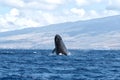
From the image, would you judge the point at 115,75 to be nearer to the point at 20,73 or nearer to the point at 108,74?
the point at 108,74

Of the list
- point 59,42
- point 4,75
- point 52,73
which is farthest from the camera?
point 59,42

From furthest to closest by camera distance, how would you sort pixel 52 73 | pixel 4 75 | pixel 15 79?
1. pixel 52 73
2. pixel 4 75
3. pixel 15 79

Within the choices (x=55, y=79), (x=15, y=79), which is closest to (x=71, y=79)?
(x=55, y=79)

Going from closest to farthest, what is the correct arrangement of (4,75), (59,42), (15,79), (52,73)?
(15,79) → (4,75) → (52,73) → (59,42)

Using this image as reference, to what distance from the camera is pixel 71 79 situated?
56531mm

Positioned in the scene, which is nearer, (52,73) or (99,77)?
(99,77)

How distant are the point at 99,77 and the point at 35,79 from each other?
25.6ft

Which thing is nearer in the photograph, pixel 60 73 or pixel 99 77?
pixel 99 77

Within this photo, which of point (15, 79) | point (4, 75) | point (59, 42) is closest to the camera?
point (15, 79)

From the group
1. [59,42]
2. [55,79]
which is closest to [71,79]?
[55,79]

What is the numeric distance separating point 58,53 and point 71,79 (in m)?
62.2

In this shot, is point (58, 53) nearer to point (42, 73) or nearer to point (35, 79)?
point (42, 73)

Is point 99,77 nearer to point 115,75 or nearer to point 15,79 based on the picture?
point 115,75

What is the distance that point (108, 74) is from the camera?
63.1 m
